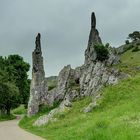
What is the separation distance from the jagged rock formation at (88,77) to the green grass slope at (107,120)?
5.35 meters

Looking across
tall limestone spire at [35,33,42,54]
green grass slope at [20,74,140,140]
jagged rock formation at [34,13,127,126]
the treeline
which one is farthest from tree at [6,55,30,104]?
green grass slope at [20,74,140,140]

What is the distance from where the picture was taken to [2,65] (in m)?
109

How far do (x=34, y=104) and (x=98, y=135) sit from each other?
47351mm

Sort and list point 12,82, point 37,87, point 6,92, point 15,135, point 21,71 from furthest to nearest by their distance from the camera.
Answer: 1. point 21,71
2. point 12,82
3. point 6,92
4. point 37,87
5. point 15,135

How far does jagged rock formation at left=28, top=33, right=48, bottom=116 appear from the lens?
71.1m

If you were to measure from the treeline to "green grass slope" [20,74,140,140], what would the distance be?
4172 centimetres

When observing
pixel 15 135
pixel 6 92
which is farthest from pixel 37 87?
pixel 15 135

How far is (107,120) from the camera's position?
1271 inches

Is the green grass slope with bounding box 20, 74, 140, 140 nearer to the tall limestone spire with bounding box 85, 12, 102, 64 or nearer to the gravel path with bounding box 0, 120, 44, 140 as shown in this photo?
the gravel path with bounding box 0, 120, 44, 140

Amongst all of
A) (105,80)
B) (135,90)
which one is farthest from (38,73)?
(135,90)

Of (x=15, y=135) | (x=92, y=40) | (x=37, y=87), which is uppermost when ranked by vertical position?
(x=92, y=40)

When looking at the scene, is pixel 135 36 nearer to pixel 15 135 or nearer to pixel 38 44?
pixel 38 44

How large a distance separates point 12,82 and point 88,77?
37.4m

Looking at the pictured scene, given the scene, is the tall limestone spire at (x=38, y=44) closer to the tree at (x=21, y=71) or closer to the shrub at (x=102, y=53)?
the shrub at (x=102, y=53)
